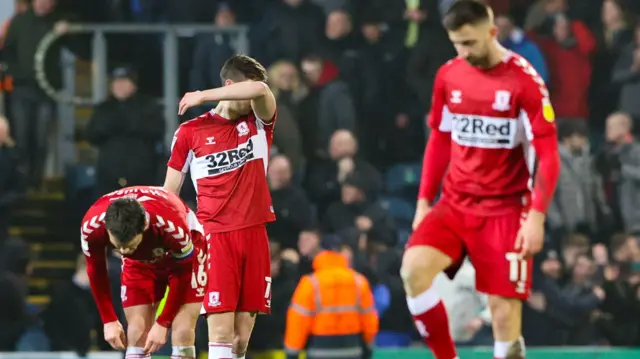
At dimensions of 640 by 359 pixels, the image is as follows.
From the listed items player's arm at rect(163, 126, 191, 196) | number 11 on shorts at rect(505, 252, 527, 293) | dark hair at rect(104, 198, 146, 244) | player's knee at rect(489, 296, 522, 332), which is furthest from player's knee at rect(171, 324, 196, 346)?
number 11 on shorts at rect(505, 252, 527, 293)

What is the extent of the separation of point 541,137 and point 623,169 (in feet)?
23.0

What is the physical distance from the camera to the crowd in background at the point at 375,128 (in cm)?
1315

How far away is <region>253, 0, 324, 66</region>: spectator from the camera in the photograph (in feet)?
46.8

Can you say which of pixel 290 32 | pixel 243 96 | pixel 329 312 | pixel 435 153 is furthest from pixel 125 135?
pixel 435 153

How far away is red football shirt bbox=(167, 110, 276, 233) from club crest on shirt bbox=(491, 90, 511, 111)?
64.8 inches

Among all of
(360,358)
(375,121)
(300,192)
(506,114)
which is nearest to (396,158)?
(375,121)

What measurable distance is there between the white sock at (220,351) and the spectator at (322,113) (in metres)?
5.76

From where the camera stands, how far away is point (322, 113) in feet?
45.9

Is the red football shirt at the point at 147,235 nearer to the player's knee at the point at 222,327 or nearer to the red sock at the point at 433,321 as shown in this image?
the player's knee at the point at 222,327

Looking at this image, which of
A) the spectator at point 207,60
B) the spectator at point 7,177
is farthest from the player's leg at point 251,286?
the spectator at point 7,177

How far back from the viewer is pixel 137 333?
8.27 m

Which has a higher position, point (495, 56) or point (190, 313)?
point (495, 56)

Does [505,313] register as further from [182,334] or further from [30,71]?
[30,71]

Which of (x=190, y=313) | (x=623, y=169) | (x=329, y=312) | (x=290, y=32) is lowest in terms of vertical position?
(x=329, y=312)
